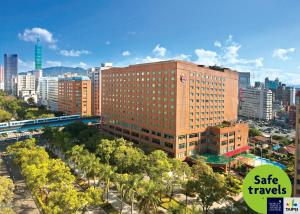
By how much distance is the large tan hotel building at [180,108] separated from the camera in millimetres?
51812

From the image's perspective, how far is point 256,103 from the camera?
132625 mm

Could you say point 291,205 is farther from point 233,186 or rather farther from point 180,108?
point 180,108

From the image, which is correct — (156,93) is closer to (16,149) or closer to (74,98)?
(16,149)

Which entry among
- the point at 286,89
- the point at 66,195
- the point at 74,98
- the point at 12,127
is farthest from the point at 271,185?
the point at 286,89

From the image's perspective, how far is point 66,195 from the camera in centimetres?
2292

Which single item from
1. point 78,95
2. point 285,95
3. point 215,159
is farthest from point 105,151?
point 285,95

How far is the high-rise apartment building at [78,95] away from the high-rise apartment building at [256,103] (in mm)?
93713

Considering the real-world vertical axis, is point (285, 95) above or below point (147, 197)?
above

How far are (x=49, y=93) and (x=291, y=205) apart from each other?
153 metres

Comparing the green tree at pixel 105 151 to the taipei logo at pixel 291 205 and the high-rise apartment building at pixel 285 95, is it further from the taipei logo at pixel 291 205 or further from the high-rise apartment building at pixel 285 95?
the high-rise apartment building at pixel 285 95

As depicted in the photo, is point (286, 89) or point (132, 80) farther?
point (286, 89)

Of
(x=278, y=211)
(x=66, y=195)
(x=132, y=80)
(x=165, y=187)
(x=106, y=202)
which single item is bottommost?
(x=106, y=202)

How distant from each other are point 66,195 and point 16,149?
82.8 feet

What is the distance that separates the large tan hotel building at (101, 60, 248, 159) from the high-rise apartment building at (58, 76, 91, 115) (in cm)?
3988
